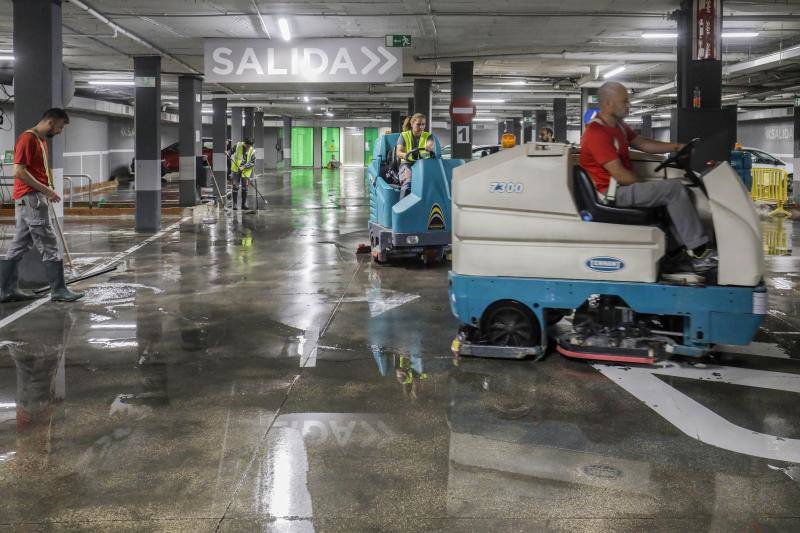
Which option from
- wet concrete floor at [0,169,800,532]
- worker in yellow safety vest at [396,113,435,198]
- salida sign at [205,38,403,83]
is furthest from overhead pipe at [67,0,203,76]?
wet concrete floor at [0,169,800,532]

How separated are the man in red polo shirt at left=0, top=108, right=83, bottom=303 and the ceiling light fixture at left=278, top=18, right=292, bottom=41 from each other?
4338mm

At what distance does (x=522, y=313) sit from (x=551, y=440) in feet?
5.71

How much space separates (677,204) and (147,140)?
12.8 meters

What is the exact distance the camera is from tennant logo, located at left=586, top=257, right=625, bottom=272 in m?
5.63

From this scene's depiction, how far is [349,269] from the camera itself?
33.9ft

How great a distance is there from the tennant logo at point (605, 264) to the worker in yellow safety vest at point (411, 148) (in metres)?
4.92

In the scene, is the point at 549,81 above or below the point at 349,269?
above

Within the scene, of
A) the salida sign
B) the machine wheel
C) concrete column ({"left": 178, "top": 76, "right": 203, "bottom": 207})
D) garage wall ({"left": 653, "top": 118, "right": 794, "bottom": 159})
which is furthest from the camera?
garage wall ({"left": 653, "top": 118, "right": 794, "bottom": 159})

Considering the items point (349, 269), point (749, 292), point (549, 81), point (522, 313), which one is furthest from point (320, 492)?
point (549, 81)

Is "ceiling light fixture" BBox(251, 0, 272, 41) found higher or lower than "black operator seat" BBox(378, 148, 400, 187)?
higher

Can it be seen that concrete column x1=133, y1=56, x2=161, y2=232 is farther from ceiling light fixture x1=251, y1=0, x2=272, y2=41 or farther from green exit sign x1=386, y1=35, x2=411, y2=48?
green exit sign x1=386, y1=35, x2=411, y2=48

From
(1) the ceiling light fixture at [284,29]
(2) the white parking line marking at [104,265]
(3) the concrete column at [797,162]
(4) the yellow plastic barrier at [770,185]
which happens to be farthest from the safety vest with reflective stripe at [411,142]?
(3) the concrete column at [797,162]

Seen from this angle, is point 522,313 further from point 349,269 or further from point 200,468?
point 349,269

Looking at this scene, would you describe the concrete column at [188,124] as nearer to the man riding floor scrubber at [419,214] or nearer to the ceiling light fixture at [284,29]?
the ceiling light fixture at [284,29]
